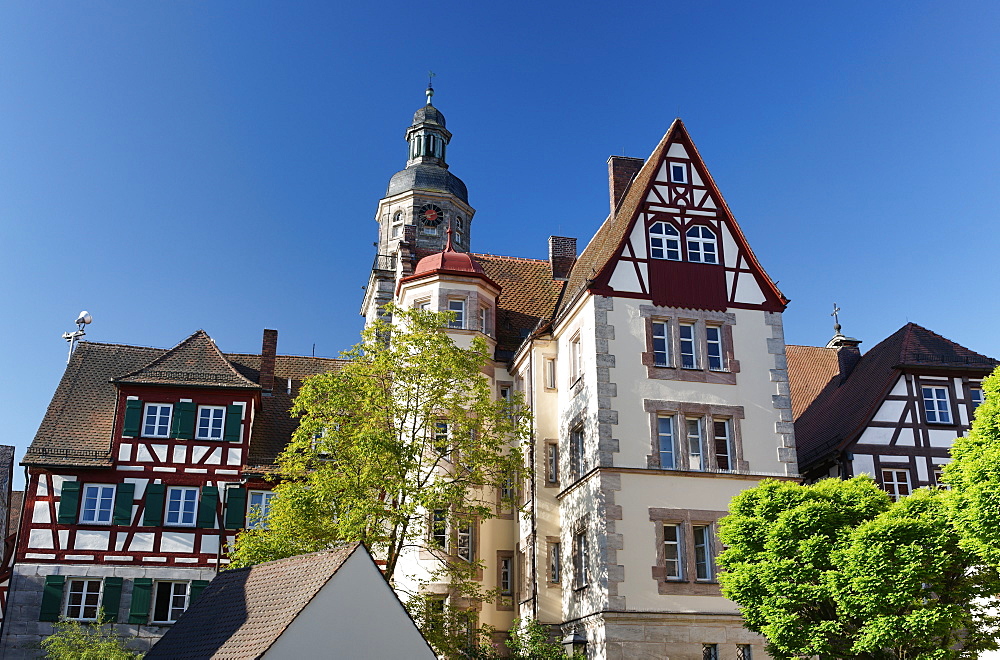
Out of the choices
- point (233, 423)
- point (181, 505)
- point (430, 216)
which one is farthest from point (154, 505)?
point (430, 216)

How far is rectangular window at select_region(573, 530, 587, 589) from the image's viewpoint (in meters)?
26.8

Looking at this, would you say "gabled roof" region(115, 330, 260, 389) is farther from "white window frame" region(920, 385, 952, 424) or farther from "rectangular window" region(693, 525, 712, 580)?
"white window frame" region(920, 385, 952, 424)

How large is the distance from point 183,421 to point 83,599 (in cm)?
631

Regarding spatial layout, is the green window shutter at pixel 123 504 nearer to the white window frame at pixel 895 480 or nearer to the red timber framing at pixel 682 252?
the red timber framing at pixel 682 252

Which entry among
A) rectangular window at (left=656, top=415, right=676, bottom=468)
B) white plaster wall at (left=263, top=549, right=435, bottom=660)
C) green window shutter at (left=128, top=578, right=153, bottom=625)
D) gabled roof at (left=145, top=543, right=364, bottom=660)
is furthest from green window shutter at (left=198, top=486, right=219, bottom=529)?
white plaster wall at (left=263, top=549, right=435, bottom=660)

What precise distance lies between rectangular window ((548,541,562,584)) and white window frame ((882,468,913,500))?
32.8 feet

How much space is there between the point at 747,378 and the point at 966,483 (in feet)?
30.8

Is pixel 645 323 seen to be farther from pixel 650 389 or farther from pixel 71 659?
pixel 71 659

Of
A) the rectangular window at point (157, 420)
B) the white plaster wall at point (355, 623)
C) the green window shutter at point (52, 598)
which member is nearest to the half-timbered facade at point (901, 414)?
the white plaster wall at point (355, 623)

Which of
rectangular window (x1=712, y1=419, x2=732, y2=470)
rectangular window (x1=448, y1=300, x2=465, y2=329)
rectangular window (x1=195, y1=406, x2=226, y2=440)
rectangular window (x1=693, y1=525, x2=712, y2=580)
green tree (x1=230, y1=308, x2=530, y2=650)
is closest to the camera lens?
green tree (x1=230, y1=308, x2=530, y2=650)

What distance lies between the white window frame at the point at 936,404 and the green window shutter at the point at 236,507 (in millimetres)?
21770

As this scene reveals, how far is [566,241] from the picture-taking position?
3809cm

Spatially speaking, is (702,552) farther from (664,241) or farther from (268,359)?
(268,359)

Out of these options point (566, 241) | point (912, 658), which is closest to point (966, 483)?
point (912, 658)
